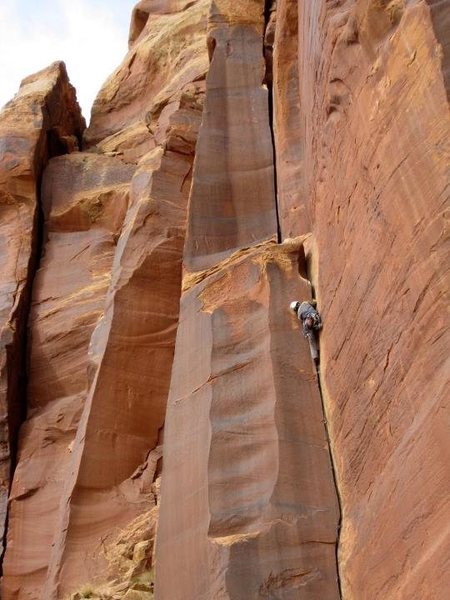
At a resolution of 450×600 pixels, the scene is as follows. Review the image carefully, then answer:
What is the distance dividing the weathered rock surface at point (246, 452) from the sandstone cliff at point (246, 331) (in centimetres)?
2

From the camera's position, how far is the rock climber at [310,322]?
962 centimetres

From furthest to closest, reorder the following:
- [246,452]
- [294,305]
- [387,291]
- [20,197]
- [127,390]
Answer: [20,197] → [127,390] → [294,305] → [246,452] → [387,291]

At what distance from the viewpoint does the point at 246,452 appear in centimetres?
892

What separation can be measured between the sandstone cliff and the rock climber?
14cm

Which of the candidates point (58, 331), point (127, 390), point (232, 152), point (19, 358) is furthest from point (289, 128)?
point (19, 358)

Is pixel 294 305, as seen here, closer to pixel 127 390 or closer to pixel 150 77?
pixel 127 390

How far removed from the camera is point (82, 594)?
1020cm

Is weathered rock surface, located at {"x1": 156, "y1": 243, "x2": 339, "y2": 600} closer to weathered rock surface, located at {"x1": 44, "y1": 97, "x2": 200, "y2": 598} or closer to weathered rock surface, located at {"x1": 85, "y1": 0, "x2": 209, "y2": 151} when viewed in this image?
weathered rock surface, located at {"x1": 44, "y1": 97, "x2": 200, "y2": 598}

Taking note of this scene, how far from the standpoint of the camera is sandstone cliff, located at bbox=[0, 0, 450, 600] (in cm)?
728

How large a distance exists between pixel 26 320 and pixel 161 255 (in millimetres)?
2884

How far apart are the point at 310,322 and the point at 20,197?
30.6 feet

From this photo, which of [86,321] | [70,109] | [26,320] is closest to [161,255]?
[86,321]

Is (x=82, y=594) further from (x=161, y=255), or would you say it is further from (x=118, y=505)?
(x=161, y=255)

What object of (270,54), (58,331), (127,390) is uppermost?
(270,54)
